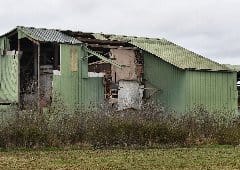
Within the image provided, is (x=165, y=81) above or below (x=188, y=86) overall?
above

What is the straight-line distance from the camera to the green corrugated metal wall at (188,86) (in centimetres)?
3347

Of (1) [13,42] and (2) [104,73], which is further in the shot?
(1) [13,42]

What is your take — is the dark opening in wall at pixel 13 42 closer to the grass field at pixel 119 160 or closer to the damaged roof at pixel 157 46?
the damaged roof at pixel 157 46

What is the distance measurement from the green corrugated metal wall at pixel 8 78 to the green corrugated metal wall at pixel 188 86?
8653 millimetres

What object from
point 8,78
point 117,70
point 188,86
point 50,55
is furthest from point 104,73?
point 8,78

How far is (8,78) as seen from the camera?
108 ft

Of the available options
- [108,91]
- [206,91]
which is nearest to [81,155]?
[108,91]

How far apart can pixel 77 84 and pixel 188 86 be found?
697cm

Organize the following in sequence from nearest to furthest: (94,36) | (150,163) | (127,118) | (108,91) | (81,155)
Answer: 1. (150,163)
2. (81,155)
3. (127,118)
4. (108,91)
5. (94,36)

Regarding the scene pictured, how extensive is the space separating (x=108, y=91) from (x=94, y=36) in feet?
14.4

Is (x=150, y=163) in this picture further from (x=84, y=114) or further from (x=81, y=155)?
(x=84, y=114)

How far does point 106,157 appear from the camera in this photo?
18484 millimetres

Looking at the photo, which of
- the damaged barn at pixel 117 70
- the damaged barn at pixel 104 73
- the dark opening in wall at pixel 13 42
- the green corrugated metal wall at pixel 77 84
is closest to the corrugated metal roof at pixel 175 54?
the damaged barn at pixel 104 73

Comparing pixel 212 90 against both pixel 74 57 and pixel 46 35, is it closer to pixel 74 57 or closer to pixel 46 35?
pixel 74 57
